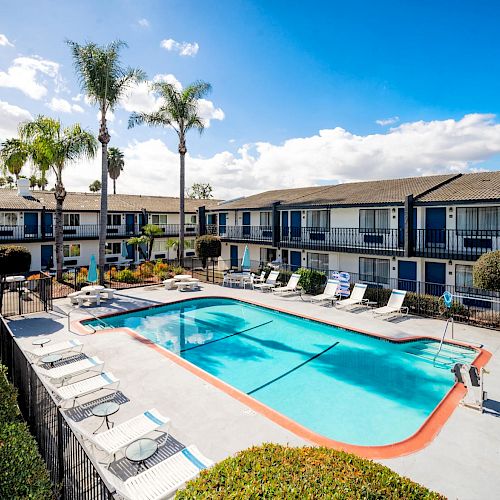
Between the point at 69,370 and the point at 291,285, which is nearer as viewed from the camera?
the point at 69,370

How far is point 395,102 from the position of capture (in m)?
22.6

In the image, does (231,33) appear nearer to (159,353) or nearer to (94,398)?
(159,353)

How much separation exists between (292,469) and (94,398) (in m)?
6.84

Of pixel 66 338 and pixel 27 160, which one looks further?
pixel 27 160

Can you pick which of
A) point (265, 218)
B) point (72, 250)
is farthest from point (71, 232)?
point (265, 218)

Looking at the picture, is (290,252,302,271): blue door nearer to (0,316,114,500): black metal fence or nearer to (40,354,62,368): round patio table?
(40,354,62,368): round patio table

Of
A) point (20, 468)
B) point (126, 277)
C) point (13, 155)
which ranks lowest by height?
point (20, 468)

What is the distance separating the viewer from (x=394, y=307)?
17.9 m

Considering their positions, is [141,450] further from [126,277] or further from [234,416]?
[126,277]

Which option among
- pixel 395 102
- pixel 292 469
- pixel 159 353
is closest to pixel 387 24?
pixel 395 102

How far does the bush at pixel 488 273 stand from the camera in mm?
13250

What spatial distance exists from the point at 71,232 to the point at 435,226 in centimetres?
2957

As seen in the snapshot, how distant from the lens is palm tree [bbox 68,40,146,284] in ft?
75.0

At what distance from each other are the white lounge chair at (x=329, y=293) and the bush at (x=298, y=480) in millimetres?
15893
